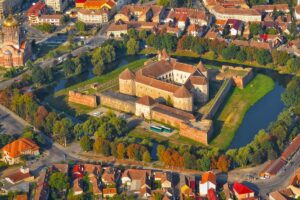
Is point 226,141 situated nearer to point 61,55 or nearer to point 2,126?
point 2,126

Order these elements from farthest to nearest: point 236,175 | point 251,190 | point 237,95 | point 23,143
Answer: point 237,95 < point 23,143 < point 236,175 < point 251,190

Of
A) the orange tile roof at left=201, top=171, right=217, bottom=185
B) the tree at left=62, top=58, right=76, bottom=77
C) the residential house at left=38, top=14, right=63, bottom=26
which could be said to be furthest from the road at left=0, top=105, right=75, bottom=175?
the residential house at left=38, top=14, right=63, bottom=26

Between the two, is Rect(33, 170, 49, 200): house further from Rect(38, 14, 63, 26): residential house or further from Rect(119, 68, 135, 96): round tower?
Rect(38, 14, 63, 26): residential house

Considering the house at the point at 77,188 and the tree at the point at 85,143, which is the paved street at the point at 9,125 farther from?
the house at the point at 77,188

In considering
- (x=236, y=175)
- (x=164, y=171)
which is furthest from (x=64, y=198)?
(x=236, y=175)

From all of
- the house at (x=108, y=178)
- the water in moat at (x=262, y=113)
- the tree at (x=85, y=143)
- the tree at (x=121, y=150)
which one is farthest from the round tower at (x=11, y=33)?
the house at (x=108, y=178)
